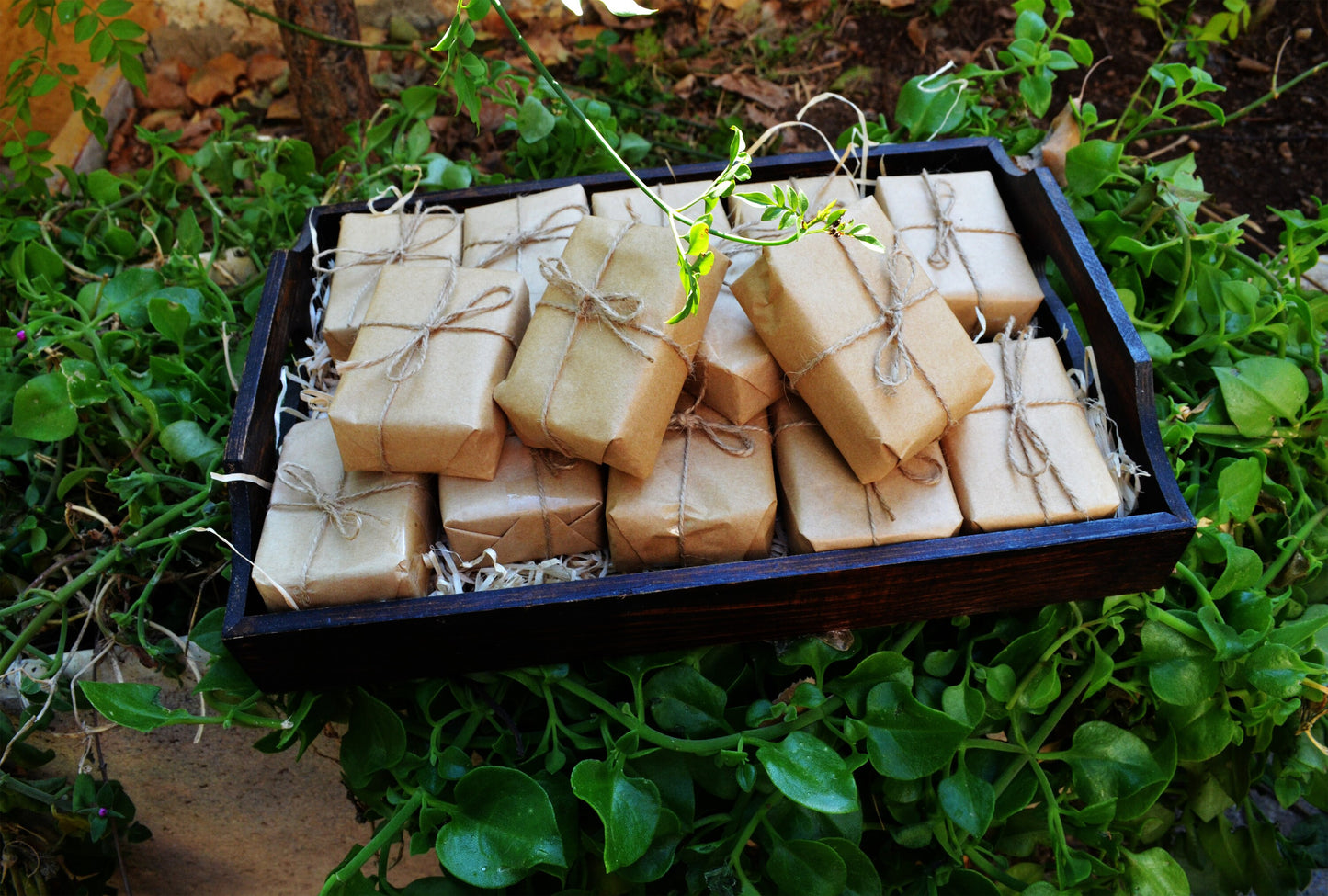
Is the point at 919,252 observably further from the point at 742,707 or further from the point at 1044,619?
the point at 742,707

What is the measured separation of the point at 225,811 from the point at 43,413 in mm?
631

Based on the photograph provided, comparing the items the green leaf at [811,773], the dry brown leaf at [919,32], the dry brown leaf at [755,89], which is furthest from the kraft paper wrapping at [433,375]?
the dry brown leaf at [919,32]

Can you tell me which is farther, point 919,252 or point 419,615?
point 919,252

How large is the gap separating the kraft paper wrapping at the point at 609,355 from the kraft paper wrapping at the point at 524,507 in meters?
0.04

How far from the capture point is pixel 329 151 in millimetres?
1945

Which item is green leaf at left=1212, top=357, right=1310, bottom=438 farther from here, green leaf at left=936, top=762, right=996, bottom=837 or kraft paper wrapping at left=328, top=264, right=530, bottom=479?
kraft paper wrapping at left=328, top=264, right=530, bottom=479

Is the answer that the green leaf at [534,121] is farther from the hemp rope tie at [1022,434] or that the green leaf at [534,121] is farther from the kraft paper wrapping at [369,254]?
the hemp rope tie at [1022,434]

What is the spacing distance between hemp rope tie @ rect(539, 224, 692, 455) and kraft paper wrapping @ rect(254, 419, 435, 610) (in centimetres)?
20

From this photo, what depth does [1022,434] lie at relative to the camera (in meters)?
1.13

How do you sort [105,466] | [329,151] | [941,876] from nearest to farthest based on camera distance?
[941,876] → [105,466] → [329,151]

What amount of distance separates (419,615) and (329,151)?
1285 millimetres

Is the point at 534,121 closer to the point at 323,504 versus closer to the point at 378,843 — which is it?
the point at 323,504

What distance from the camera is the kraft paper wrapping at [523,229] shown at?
4.26ft

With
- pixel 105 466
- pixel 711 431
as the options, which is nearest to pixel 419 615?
pixel 711 431
